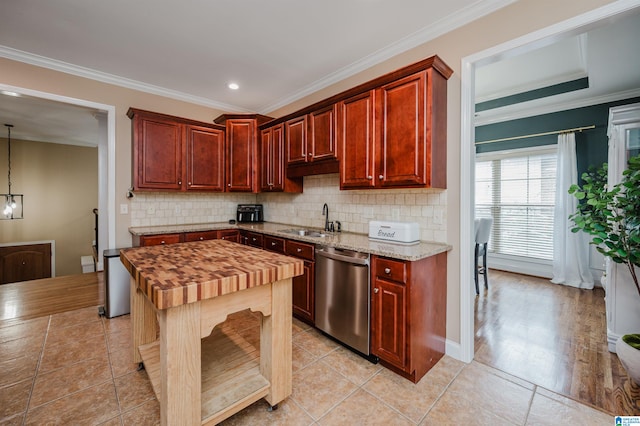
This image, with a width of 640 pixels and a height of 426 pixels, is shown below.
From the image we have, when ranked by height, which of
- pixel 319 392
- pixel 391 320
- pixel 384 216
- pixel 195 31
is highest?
pixel 195 31

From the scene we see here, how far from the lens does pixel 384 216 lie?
9.44ft

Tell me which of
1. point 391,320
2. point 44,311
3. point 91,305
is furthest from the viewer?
point 91,305

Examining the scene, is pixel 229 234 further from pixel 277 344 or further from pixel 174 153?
pixel 277 344

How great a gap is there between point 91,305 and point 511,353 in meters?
4.48

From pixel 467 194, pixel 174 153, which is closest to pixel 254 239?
pixel 174 153

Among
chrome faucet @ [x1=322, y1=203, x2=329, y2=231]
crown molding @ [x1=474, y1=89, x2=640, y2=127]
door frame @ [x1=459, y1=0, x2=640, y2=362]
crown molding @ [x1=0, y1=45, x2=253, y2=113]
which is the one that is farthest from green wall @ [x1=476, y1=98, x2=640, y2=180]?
crown molding @ [x1=0, y1=45, x2=253, y2=113]

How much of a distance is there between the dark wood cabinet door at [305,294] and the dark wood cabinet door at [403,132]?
1.07m

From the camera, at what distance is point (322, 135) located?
10.0ft

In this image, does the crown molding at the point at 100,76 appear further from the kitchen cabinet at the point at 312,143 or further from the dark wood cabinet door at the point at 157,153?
the kitchen cabinet at the point at 312,143

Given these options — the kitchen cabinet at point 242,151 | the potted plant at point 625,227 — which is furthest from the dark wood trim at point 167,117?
the potted plant at point 625,227

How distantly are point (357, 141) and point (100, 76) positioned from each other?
10.7 ft

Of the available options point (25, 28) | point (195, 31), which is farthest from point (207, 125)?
point (25, 28)

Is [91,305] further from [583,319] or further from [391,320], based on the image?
[583,319]

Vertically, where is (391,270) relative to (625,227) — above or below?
below
